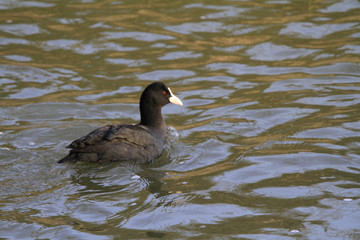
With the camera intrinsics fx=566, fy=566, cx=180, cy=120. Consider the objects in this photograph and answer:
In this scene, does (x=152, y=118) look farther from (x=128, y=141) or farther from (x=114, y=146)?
(x=114, y=146)

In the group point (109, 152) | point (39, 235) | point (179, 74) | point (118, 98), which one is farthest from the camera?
point (179, 74)

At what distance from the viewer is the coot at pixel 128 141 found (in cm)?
671

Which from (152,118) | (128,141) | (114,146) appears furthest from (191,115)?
(114,146)

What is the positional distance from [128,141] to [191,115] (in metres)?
1.86

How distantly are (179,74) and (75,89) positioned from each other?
1.88 metres

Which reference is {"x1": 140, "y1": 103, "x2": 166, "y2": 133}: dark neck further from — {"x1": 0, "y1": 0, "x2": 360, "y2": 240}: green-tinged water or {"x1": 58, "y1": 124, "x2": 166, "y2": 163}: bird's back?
{"x1": 58, "y1": 124, "x2": 166, "y2": 163}: bird's back

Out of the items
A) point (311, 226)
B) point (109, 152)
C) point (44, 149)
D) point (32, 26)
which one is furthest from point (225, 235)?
point (32, 26)

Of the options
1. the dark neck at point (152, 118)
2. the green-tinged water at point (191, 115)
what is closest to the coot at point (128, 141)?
the dark neck at point (152, 118)

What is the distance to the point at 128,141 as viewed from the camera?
6.97 metres

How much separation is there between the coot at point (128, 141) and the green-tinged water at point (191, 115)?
150 mm

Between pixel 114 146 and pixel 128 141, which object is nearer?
pixel 114 146

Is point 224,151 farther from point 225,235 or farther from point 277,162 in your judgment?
point 225,235

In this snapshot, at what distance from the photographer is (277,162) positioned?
6.88 m

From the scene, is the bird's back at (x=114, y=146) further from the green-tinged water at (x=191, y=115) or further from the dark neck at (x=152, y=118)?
the dark neck at (x=152, y=118)
